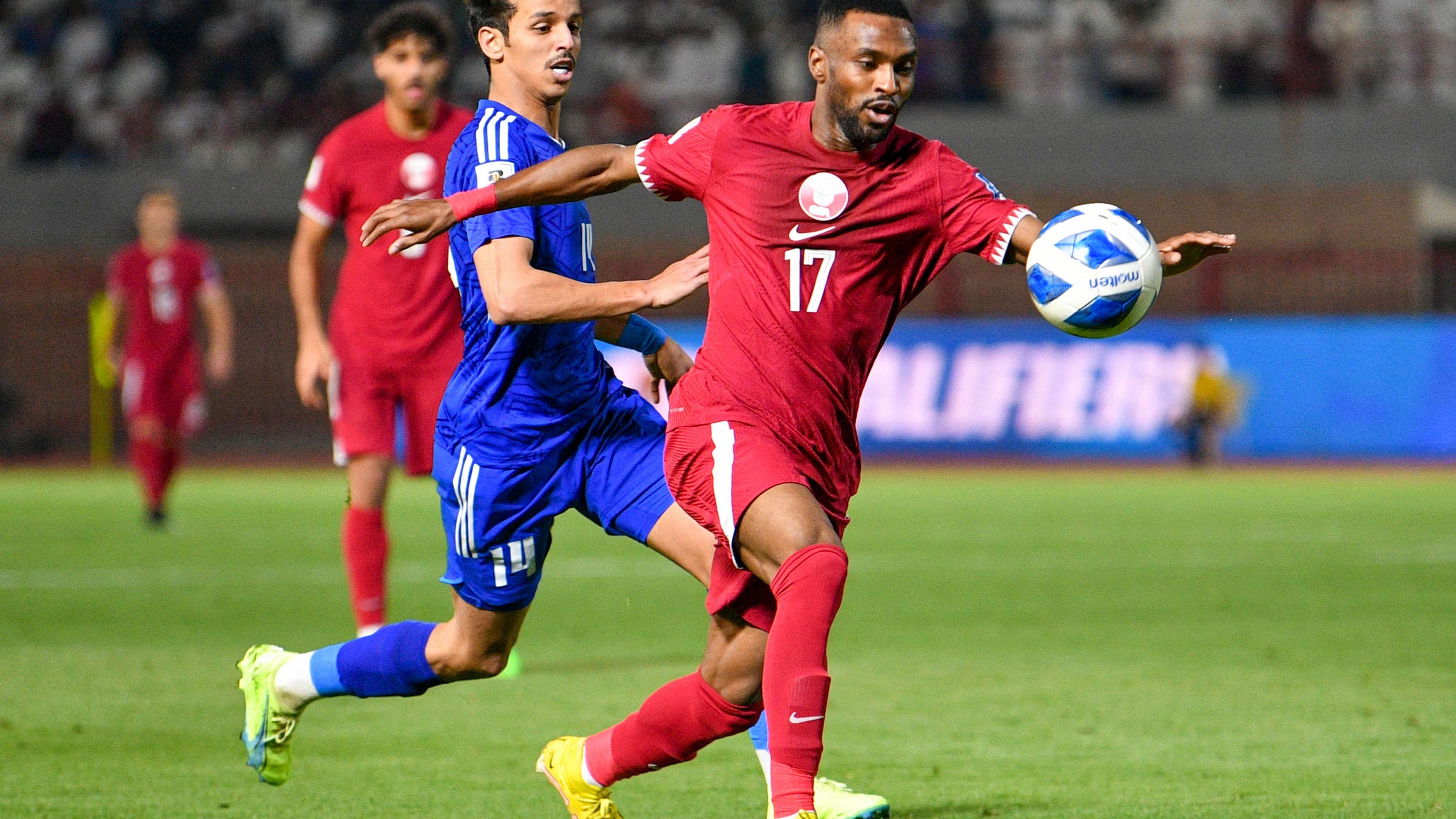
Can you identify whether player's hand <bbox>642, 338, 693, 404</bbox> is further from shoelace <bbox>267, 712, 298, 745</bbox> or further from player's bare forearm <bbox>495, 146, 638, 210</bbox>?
shoelace <bbox>267, 712, 298, 745</bbox>

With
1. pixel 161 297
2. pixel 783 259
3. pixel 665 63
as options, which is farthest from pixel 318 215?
pixel 665 63

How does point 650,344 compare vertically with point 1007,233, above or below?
below

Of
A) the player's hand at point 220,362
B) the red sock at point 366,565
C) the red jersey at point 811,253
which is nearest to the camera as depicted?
the red jersey at point 811,253

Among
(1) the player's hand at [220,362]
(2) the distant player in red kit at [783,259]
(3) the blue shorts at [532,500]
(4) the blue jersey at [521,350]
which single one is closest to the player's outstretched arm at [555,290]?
(2) the distant player in red kit at [783,259]

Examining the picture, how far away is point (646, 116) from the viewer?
28.0 meters

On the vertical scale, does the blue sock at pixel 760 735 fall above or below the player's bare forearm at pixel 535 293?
below

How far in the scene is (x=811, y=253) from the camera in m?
4.05

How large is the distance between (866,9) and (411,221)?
1122 millimetres

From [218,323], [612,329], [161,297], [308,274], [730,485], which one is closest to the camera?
[730,485]

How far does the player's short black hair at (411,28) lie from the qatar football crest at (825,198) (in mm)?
3171

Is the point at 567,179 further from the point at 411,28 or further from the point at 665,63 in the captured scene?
the point at 665,63

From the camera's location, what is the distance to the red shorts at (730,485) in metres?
3.93

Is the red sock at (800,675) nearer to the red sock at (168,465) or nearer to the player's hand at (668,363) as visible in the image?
the player's hand at (668,363)

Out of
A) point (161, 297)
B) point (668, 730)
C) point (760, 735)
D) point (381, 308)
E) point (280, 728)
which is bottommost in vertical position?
point (161, 297)
